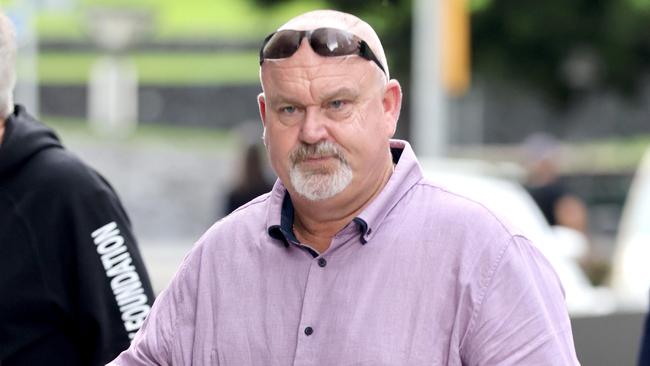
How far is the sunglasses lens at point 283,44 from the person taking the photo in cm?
296

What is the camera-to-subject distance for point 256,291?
9.76ft

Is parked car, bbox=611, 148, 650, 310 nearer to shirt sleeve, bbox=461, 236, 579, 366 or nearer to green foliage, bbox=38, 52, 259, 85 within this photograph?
shirt sleeve, bbox=461, 236, 579, 366

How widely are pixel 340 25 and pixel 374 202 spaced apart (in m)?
0.36

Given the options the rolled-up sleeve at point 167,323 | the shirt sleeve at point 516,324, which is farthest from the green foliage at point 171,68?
the shirt sleeve at point 516,324

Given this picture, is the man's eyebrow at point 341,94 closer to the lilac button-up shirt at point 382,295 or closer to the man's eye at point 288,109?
the man's eye at point 288,109

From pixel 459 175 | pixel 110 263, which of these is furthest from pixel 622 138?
pixel 110 263

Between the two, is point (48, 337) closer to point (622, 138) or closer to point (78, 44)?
point (622, 138)

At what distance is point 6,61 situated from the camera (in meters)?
3.73

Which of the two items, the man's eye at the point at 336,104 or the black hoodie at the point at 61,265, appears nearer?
the man's eye at the point at 336,104

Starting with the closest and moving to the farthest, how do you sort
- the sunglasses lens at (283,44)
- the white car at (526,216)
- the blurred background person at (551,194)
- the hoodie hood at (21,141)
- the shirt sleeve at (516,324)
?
the shirt sleeve at (516,324) < the sunglasses lens at (283,44) < the hoodie hood at (21,141) < the white car at (526,216) < the blurred background person at (551,194)

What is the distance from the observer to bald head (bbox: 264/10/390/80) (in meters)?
2.97

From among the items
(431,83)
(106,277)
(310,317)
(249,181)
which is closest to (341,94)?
(310,317)

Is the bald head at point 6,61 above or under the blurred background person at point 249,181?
above

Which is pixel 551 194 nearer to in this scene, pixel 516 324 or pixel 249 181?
pixel 249 181
